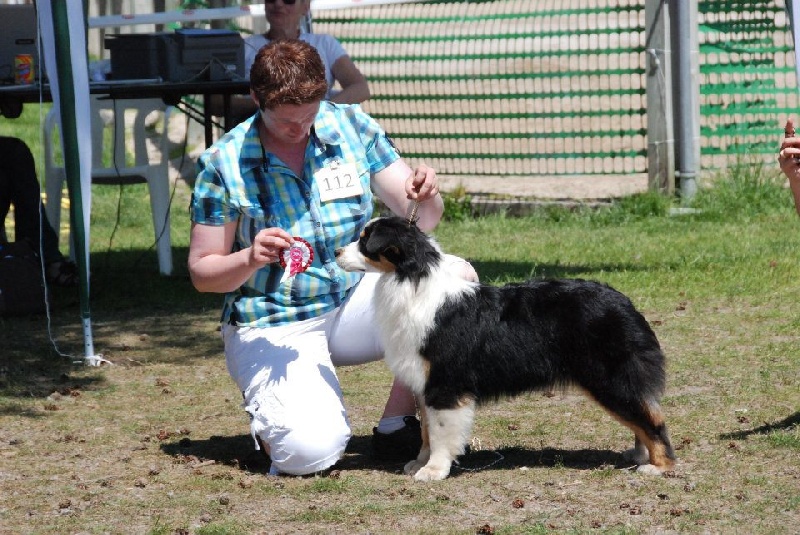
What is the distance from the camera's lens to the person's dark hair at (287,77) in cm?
403

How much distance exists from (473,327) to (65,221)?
7272 millimetres

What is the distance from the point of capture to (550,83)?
10547 millimetres

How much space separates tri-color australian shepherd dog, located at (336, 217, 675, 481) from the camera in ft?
12.9

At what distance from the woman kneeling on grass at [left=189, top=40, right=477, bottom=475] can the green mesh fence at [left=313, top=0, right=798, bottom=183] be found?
5.97 metres

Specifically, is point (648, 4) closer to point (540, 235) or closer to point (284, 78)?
point (540, 235)

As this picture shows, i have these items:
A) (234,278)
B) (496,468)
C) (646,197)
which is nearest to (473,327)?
(496,468)

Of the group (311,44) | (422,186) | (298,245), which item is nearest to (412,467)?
(298,245)

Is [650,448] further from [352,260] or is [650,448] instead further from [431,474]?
[352,260]

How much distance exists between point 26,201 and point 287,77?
431cm

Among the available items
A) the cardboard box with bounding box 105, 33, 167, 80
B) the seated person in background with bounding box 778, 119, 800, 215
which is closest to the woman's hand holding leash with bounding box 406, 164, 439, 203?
the seated person in background with bounding box 778, 119, 800, 215

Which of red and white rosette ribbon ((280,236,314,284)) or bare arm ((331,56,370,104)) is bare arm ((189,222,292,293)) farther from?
bare arm ((331,56,370,104))

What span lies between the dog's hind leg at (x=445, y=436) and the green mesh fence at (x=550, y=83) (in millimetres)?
6329

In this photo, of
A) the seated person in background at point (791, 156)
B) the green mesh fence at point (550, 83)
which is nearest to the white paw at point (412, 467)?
the seated person in background at point (791, 156)

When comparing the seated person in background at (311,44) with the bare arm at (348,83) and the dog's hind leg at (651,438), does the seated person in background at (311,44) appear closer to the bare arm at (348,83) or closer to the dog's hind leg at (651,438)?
the bare arm at (348,83)
